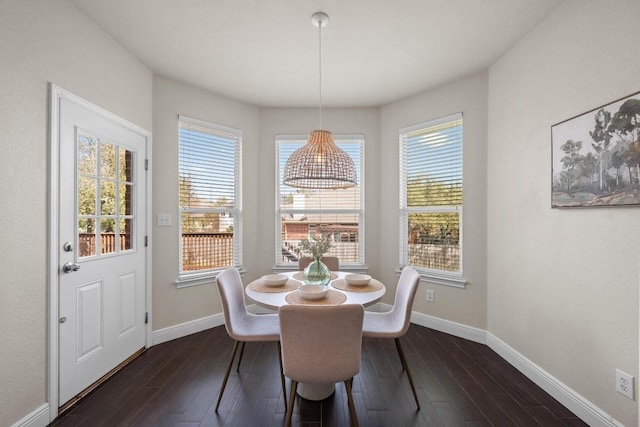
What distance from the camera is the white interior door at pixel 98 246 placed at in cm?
195

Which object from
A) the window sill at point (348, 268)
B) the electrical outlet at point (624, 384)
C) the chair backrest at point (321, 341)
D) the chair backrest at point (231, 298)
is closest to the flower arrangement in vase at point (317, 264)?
the chair backrest at point (231, 298)

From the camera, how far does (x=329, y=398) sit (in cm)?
202

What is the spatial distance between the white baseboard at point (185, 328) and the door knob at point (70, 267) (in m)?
1.18

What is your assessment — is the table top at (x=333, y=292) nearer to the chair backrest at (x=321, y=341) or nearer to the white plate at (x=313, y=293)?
the white plate at (x=313, y=293)

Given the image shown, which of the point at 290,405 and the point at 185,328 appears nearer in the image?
the point at 290,405

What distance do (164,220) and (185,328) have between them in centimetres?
118

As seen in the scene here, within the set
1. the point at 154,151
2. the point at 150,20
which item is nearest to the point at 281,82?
the point at 150,20

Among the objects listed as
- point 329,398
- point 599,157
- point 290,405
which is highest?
point 599,157

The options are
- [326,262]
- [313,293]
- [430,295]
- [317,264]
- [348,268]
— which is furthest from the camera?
[348,268]

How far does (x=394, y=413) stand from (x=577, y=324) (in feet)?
4.39

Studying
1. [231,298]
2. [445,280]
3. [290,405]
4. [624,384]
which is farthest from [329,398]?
[445,280]

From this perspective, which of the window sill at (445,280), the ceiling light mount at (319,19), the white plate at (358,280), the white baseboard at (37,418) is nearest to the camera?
the white baseboard at (37,418)

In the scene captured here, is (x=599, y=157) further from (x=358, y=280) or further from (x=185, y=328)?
(x=185, y=328)

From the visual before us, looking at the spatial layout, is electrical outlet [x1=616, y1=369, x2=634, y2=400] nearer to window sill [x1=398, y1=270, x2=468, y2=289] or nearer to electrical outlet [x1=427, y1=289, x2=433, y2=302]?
window sill [x1=398, y1=270, x2=468, y2=289]
